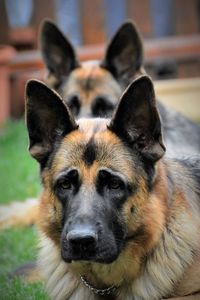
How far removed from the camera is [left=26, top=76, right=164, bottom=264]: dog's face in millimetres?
3969

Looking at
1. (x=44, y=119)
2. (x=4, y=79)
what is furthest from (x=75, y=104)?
(x=4, y=79)

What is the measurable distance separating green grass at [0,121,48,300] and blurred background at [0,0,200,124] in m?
0.67

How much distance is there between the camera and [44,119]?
4410mm

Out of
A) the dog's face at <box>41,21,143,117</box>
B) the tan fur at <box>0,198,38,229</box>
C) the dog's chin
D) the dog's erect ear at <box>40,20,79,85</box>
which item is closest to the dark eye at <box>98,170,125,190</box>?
the dog's chin

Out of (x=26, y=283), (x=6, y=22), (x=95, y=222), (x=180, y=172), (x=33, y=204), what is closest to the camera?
(x=95, y=222)

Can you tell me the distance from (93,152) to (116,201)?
1.02 ft

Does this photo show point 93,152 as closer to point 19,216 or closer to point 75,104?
point 19,216

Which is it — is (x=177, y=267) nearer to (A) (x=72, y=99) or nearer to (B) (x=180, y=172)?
(B) (x=180, y=172)

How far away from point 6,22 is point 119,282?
8.23 metres

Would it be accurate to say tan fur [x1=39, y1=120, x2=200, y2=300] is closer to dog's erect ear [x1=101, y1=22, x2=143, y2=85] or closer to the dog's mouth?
the dog's mouth

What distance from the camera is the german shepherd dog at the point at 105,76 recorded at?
709 cm

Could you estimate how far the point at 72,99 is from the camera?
7.20 m

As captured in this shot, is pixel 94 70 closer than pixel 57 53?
Yes

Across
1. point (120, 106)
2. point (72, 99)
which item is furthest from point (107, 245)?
point (72, 99)
